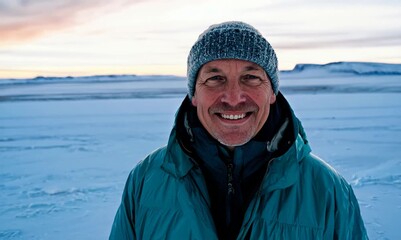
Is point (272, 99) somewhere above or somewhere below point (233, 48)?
below

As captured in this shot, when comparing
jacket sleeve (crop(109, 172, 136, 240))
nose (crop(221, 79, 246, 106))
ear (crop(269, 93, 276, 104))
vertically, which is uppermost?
nose (crop(221, 79, 246, 106))

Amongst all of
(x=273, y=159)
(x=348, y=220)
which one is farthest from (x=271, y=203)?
(x=348, y=220)

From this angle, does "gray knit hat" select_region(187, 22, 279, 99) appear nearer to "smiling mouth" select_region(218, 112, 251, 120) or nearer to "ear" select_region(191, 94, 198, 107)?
"ear" select_region(191, 94, 198, 107)

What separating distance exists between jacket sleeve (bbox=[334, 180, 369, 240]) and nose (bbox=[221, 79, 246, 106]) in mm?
542

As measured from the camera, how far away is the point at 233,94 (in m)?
1.56

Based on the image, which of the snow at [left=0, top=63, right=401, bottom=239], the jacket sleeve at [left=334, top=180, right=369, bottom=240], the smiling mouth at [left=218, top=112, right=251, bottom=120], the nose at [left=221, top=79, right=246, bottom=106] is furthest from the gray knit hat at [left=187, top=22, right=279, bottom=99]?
the snow at [left=0, top=63, right=401, bottom=239]

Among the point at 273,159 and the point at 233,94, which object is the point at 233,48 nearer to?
the point at 233,94

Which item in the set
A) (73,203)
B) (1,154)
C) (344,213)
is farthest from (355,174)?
(1,154)

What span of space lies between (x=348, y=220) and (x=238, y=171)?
462mm

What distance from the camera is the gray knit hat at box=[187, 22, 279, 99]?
1.57 meters

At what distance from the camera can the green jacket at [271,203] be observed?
1.52 m

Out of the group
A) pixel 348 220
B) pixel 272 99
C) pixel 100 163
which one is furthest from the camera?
pixel 100 163

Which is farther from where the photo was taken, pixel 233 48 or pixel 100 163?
pixel 100 163

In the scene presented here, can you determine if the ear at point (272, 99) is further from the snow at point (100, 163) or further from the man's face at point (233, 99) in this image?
the snow at point (100, 163)
